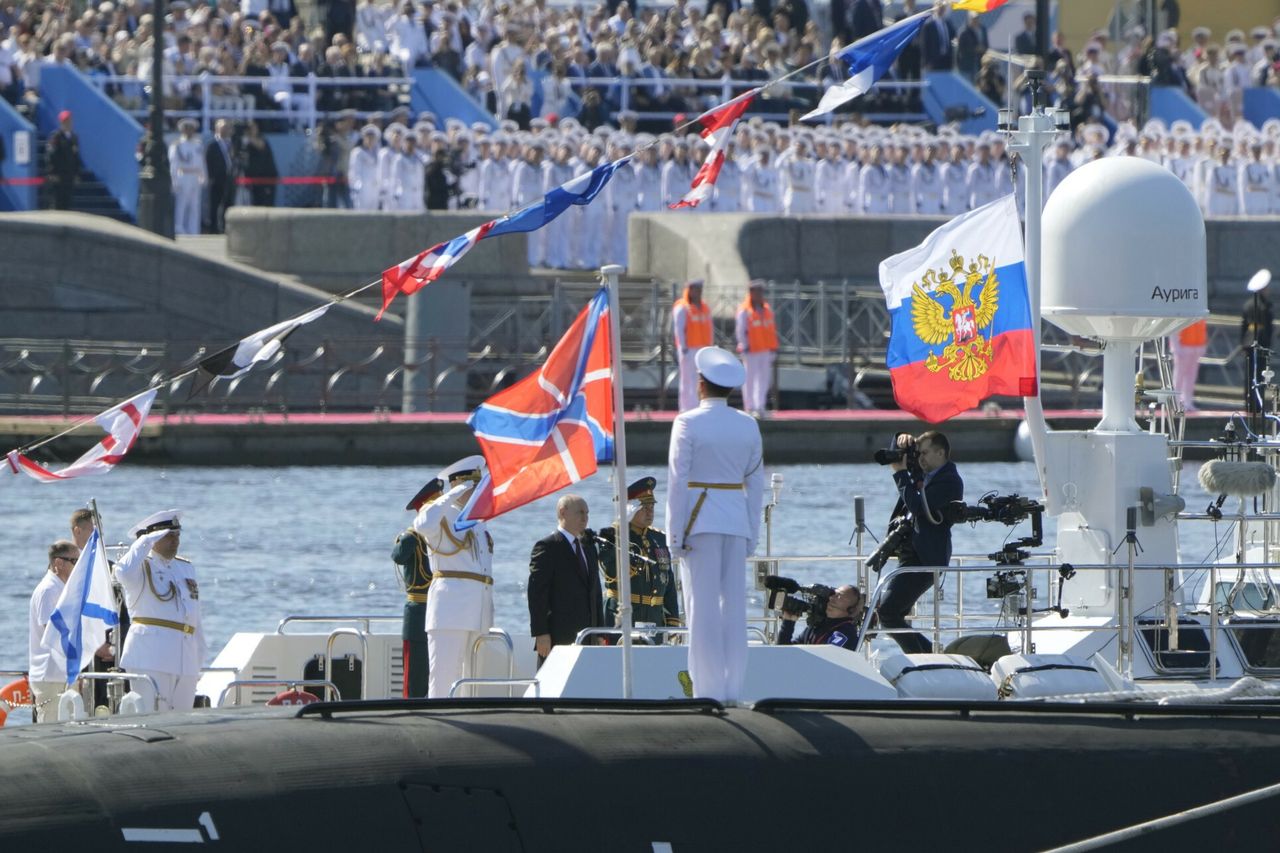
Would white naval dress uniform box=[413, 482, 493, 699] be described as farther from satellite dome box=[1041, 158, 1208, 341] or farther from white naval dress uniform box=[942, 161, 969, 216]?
white naval dress uniform box=[942, 161, 969, 216]

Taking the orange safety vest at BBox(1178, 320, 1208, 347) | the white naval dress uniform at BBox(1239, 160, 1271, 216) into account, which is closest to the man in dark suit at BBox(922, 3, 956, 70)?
the white naval dress uniform at BBox(1239, 160, 1271, 216)

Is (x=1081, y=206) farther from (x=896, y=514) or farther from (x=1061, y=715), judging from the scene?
(x=1061, y=715)

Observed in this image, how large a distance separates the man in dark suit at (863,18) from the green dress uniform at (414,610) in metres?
33.2

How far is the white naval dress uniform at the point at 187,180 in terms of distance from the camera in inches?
1489

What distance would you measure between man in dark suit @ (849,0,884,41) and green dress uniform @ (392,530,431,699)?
3322cm

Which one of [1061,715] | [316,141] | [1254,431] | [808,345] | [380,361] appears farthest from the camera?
[316,141]

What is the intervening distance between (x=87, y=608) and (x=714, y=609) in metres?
3.71

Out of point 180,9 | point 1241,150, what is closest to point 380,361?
point 180,9

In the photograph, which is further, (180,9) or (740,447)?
(180,9)

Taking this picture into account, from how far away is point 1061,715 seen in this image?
10.2 m

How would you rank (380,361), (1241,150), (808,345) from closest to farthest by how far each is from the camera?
1. (380,361)
2. (808,345)
3. (1241,150)

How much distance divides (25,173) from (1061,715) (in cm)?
3024

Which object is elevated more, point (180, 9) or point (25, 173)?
point (180, 9)

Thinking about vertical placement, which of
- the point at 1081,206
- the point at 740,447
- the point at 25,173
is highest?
the point at 25,173
